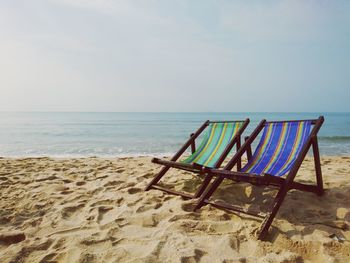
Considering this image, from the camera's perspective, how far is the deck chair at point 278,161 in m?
2.74

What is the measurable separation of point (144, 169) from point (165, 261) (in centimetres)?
320

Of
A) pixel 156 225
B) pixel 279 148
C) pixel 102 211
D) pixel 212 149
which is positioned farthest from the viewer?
pixel 212 149

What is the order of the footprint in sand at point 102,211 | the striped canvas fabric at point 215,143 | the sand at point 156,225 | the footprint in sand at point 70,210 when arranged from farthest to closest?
the striped canvas fabric at point 215,143
the footprint in sand at point 70,210
the footprint in sand at point 102,211
the sand at point 156,225

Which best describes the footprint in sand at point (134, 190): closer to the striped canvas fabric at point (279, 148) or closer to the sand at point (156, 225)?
the sand at point (156, 225)

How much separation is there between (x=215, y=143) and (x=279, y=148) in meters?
1.03

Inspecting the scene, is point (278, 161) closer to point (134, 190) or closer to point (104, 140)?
point (134, 190)

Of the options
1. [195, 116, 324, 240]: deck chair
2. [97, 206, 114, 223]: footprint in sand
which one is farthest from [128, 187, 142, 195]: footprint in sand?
[195, 116, 324, 240]: deck chair

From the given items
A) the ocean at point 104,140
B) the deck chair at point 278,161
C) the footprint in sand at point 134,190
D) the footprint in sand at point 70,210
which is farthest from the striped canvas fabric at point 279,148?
the ocean at point 104,140

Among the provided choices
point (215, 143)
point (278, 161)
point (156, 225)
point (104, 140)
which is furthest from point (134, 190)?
point (104, 140)

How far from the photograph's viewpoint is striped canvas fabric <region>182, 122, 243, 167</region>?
12.8 feet

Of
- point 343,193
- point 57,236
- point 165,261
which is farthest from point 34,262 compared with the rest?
point 343,193

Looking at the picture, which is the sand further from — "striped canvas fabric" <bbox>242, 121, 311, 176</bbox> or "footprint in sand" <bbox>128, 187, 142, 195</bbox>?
"striped canvas fabric" <bbox>242, 121, 311, 176</bbox>

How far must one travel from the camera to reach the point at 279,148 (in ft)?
11.0

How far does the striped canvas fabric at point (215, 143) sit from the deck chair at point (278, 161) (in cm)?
47
